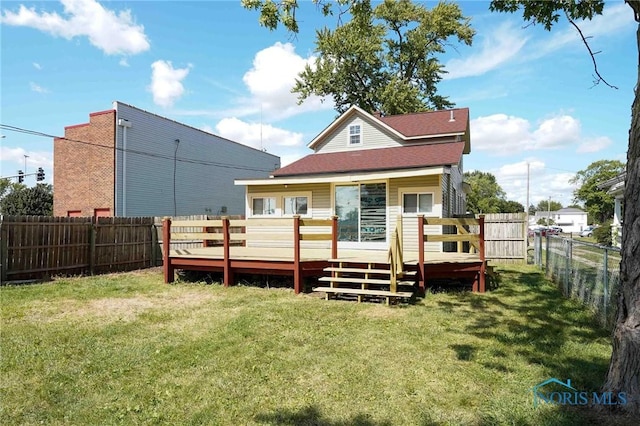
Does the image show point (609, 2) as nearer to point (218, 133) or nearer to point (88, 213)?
point (88, 213)

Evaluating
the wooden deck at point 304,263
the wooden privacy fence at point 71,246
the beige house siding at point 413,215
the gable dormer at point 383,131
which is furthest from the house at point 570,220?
the wooden privacy fence at point 71,246

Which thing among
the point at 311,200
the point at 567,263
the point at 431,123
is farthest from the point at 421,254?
the point at 431,123

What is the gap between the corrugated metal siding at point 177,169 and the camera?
21.1 meters

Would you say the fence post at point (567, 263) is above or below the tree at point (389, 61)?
below

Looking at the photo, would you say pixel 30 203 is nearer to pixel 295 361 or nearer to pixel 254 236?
pixel 254 236

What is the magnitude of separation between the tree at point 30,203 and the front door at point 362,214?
30243mm

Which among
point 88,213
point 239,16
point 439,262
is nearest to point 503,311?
point 439,262

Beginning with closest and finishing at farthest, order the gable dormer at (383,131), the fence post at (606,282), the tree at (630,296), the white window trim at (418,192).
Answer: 1. the tree at (630,296)
2. the fence post at (606,282)
3. the white window trim at (418,192)
4. the gable dormer at (383,131)

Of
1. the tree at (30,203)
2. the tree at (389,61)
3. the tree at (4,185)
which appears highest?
the tree at (389,61)

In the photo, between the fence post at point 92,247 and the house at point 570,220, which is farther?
the house at point 570,220

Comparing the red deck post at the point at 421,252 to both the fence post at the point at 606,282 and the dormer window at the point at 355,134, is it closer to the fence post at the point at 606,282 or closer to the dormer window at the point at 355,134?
the fence post at the point at 606,282

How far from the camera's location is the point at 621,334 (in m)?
3.14

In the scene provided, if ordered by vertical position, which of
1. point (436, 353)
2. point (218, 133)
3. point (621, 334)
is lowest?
point (436, 353)

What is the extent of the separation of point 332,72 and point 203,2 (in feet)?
68.1
